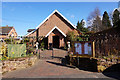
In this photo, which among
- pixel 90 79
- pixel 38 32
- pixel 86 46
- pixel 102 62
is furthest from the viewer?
pixel 38 32

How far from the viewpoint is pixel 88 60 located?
8156mm

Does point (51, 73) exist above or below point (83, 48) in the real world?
below

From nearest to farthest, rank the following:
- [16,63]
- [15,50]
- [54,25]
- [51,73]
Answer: [51,73] → [16,63] → [15,50] → [54,25]

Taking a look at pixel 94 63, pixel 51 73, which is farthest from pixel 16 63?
pixel 94 63

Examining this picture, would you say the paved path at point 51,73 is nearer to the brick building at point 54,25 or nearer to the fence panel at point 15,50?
the fence panel at point 15,50

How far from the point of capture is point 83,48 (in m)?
8.69

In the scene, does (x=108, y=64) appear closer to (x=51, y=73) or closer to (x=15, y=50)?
(x=51, y=73)

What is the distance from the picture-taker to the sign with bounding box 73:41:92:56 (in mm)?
8383

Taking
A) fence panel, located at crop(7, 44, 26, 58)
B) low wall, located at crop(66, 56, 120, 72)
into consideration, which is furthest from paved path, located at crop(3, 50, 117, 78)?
fence panel, located at crop(7, 44, 26, 58)

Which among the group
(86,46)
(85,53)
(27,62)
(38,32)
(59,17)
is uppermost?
(59,17)

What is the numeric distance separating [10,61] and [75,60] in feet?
17.3

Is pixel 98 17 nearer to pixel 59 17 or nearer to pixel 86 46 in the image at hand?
pixel 59 17

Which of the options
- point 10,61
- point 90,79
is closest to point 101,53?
point 90,79

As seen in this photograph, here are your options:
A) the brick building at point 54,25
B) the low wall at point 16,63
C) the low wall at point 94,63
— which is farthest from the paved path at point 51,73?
the brick building at point 54,25
